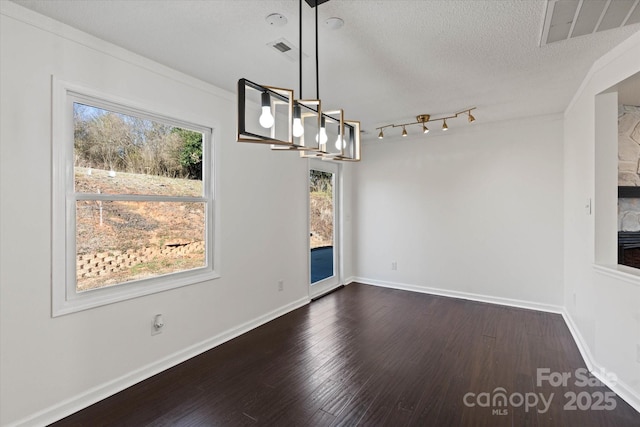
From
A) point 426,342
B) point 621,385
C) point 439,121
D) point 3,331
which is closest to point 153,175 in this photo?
point 3,331

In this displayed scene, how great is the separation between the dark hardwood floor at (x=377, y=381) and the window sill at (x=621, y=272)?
0.88 meters

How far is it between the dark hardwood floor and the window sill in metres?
0.88

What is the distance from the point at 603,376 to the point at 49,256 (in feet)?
14.1

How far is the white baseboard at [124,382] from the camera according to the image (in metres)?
2.00

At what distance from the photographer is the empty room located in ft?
6.36

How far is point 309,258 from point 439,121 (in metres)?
2.74

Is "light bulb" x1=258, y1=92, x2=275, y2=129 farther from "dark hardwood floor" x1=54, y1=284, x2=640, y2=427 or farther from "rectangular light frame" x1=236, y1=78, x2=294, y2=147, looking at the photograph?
"dark hardwood floor" x1=54, y1=284, x2=640, y2=427

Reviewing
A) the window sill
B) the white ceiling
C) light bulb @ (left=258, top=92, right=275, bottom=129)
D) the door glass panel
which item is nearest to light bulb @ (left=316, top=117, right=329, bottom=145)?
light bulb @ (left=258, top=92, right=275, bottom=129)

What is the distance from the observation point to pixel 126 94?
245 centimetres

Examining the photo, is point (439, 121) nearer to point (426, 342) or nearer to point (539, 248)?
point (539, 248)

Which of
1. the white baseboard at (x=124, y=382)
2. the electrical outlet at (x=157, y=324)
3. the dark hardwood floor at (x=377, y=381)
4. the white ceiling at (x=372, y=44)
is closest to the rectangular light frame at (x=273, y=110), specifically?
the white ceiling at (x=372, y=44)

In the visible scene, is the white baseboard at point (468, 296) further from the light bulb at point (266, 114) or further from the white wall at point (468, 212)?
the light bulb at point (266, 114)

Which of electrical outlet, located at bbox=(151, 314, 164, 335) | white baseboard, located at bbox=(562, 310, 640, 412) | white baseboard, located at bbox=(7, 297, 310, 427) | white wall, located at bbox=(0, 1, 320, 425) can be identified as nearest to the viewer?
white wall, located at bbox=(0, 1, 320, 425)

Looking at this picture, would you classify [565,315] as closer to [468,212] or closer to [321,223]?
[468,212]
